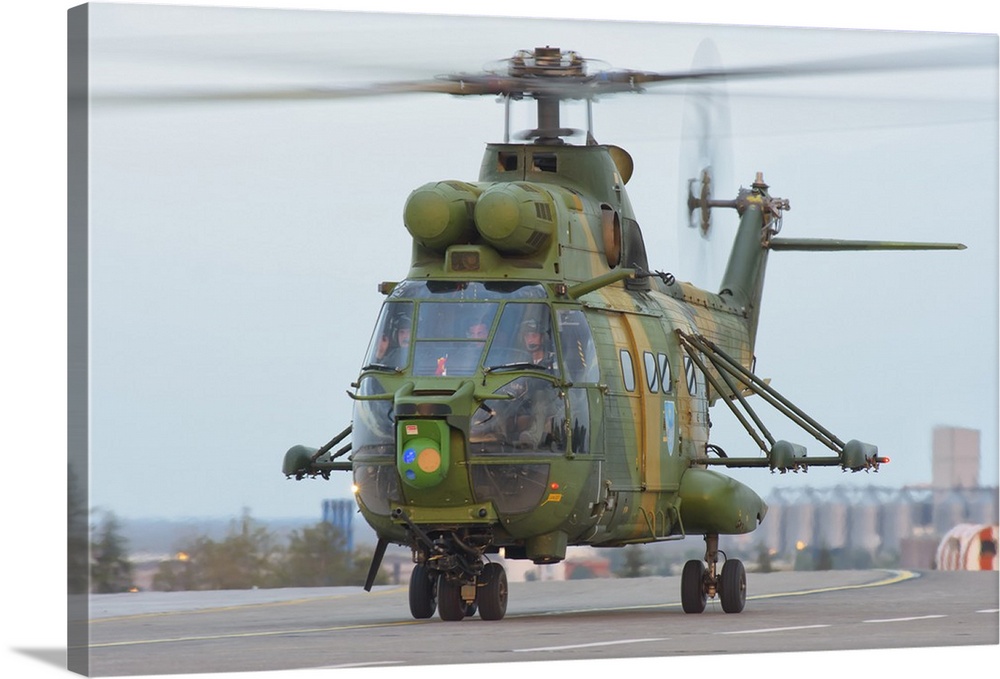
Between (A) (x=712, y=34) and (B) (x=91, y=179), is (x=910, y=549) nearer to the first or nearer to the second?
(A) (x=712, y=34)

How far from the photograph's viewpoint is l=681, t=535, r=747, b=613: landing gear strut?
20516mm

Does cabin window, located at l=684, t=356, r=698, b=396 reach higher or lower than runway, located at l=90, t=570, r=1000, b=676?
higher

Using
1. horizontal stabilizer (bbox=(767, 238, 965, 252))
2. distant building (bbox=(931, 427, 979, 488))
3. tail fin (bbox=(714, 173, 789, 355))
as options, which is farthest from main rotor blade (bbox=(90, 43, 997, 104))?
tail fin (bbox=(714, 173, 789, 355))

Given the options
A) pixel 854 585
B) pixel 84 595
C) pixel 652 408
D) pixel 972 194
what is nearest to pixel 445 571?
pixel 652 408

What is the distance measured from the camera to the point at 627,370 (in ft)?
64.2

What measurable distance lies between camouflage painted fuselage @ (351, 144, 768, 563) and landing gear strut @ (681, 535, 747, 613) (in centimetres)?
30

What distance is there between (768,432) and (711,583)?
5.12 feet

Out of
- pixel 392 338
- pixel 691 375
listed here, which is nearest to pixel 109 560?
pixel 392 338

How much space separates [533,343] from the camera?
18.3 metres

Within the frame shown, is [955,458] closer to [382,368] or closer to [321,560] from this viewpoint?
[382,368]

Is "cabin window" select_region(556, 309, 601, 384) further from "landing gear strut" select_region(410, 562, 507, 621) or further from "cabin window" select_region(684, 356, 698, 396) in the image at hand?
"cabin window" select_region(684, 356, 698, 396)

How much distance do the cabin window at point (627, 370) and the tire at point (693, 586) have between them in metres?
2.05

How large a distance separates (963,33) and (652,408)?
4433mm

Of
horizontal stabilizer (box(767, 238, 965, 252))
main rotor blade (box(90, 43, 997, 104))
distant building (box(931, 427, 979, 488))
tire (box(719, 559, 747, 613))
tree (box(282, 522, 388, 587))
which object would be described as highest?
main rotor blade (box(90, 43, 997, 104))
